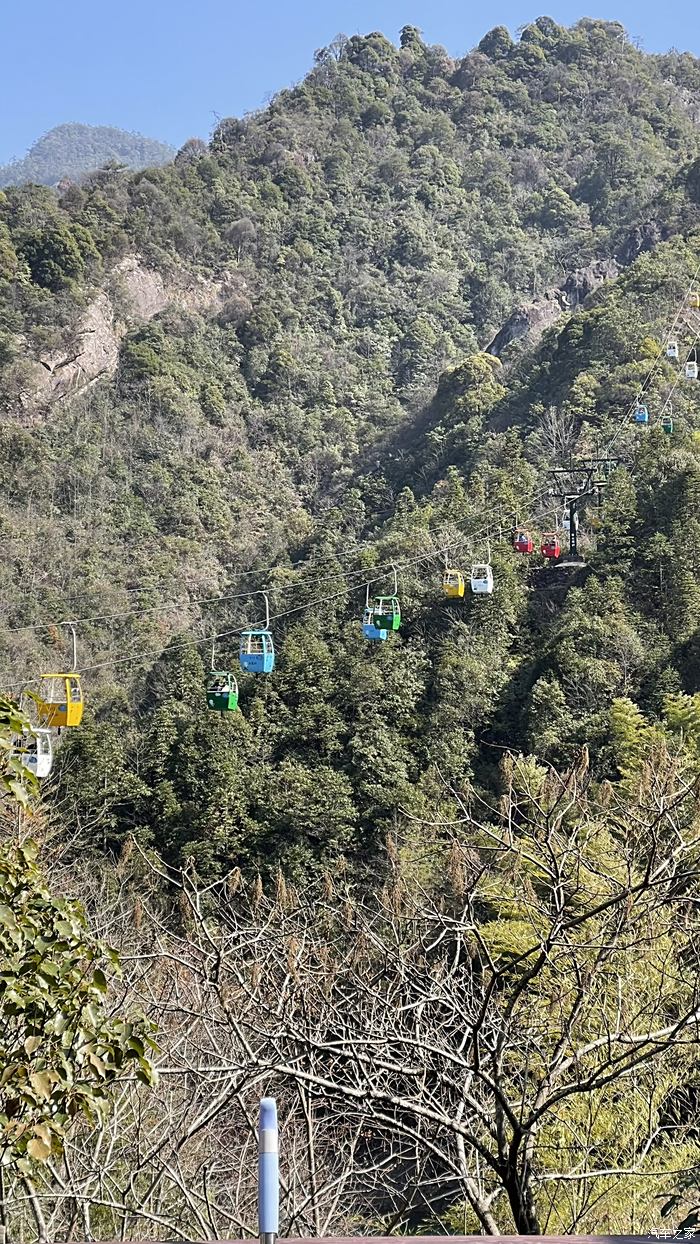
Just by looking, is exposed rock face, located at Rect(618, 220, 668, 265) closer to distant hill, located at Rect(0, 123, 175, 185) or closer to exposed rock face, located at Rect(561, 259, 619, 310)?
exposed rock face, located at Rect(561, 259, 619, 310)

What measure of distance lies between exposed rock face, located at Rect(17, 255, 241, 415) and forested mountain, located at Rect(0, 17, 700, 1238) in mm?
147

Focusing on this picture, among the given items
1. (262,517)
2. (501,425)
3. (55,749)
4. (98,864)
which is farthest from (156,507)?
(98,864)

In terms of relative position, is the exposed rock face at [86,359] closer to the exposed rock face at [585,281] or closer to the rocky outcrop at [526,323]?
the rocky outcrop at [526,323]

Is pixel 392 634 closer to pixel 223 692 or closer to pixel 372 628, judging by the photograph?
pixel 372 628

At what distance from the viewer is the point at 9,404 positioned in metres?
41.6

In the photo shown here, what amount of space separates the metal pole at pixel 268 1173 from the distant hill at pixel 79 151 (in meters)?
119

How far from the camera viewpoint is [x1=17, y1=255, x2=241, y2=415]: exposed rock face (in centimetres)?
4294

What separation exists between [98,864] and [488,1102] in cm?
1620

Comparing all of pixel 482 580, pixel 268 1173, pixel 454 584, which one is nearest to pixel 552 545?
pixel 454 584

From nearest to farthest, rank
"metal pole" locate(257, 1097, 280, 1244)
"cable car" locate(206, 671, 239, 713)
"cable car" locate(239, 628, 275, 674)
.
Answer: "metal pole" locate(257, 1097, 280, 1244) → "cable car" locate(239, 628, 275, 674) → "cable car" locate(206, 671, 239, 713)

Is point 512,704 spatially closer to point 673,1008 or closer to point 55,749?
point 55,749

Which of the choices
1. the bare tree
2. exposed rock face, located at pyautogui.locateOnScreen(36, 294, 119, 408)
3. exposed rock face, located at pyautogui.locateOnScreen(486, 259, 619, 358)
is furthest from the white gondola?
exposed rock face, located at pyautogui.locateOnScreen(486, 259, 619, 358)

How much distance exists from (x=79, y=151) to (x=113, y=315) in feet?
336

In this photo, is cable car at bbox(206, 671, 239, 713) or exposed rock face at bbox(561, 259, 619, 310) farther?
exposed rock face at bbox(561, 259, 619, 310)
